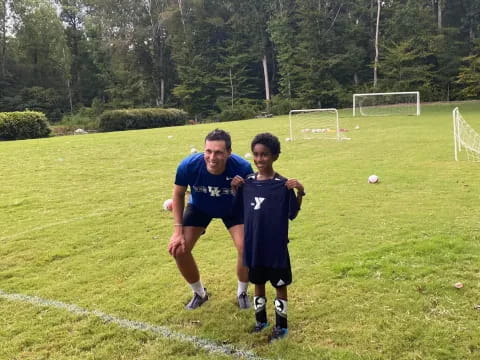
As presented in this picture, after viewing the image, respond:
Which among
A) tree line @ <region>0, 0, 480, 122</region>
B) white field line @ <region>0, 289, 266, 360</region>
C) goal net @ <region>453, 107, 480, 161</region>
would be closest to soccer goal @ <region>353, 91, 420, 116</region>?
tree line @ <region>0, 0, 480, 122</region>

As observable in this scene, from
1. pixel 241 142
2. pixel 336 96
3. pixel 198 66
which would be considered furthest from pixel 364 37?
pixel 241 142

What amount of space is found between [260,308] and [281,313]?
0.57ft

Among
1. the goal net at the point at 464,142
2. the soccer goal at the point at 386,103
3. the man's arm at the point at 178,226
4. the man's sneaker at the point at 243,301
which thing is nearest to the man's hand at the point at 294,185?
the man's arm at the point at 178,226

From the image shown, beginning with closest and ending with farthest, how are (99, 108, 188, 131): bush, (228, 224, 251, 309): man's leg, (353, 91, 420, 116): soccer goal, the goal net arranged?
1. (228, 224, 251, 309): man's leg
2. the goal net
3. (99, 108, 188, 131): bush
4. (353, 91, 420, 116): soccer goal

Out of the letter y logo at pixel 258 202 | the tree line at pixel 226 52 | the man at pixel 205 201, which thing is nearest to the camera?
the letter y logo at pixel 258 202

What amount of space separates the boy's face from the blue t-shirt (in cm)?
39

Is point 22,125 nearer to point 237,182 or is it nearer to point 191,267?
point 191,267

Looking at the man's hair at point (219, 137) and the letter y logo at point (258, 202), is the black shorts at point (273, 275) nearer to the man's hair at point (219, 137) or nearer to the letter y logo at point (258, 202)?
the letter y logo at point (258, 202)

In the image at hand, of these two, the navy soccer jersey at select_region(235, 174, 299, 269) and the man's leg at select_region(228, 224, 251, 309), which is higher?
the navy soccer jersey at select_region(235, 174, 299, 269)

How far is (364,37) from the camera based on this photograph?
40469 mm

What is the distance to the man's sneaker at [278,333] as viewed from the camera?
308 centimetres

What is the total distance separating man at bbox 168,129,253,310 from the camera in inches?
128

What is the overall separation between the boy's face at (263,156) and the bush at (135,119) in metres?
24.1

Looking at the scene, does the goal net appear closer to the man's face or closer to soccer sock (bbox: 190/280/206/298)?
soccer sock (bbox: 190/280/206/298)
